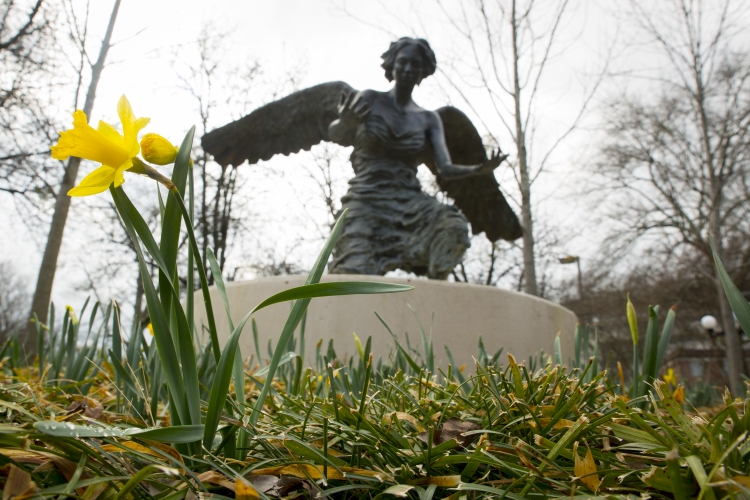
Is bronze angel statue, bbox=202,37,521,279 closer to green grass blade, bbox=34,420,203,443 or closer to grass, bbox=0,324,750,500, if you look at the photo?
grass, bbox=0,324,750,500

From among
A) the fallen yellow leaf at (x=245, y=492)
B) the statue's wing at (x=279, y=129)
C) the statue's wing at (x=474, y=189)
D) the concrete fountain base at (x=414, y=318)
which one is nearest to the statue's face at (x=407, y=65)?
the statue's wing at (x=279, y=129)

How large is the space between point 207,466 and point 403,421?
0.44 m

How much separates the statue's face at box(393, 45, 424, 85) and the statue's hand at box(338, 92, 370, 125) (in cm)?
49

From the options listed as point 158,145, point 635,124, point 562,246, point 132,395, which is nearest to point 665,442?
point 158,145

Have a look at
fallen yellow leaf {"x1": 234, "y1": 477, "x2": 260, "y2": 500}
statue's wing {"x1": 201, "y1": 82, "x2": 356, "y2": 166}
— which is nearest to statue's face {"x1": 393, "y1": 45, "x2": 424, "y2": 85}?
statue's wing {"x1": 201, "y1": 82, "x2": 356, "y2": 166}

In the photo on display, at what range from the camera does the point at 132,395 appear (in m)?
1.60

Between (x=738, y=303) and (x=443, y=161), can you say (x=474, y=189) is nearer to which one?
(x=443, y=161)

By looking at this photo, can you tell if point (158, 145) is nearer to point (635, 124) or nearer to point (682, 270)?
point (635, 124)

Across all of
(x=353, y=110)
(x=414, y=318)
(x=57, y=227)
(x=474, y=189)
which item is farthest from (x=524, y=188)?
(x=57, y=227)

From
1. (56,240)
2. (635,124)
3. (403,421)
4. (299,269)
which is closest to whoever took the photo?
(403,421)

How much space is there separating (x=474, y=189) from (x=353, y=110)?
2.30m

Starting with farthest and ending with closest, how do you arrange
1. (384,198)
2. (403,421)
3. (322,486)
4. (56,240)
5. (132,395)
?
(56,240) < (384,198) < (132,395) < (403,421) < (322,486)

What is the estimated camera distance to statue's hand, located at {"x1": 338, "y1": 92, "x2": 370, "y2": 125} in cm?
486

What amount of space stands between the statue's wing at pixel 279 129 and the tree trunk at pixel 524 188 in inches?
168
